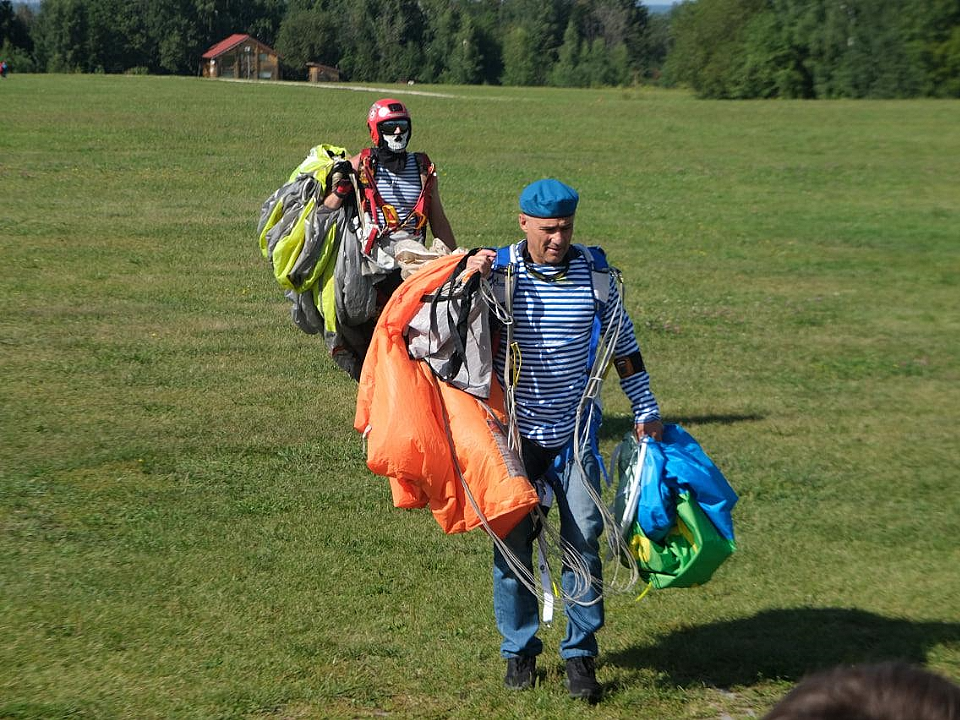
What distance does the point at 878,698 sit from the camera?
1442 mm

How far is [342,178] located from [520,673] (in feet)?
12.6

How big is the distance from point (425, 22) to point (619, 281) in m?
118

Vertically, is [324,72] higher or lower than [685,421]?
higher

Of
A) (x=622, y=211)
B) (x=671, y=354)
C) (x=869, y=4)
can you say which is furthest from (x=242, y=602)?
(x=869, y=4)

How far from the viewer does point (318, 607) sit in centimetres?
634

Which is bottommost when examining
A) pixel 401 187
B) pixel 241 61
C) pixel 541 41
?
pixel 401 187

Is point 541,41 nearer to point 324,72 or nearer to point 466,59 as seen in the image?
point 466,59

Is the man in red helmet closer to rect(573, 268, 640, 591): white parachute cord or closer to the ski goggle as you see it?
the ski goggle

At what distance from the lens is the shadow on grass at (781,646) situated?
5.84 metres

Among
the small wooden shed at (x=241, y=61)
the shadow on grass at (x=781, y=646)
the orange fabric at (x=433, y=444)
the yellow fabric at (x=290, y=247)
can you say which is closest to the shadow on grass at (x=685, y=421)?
the yellow fabric at (x=290, y=247)

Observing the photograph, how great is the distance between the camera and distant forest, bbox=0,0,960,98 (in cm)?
6281

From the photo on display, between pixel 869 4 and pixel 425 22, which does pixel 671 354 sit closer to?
pixel 869 4

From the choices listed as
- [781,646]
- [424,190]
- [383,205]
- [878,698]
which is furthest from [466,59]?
[878,698]

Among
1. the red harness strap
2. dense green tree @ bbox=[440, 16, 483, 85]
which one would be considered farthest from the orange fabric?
dense green tree @ bbox=[440, 16, 483, 85]
